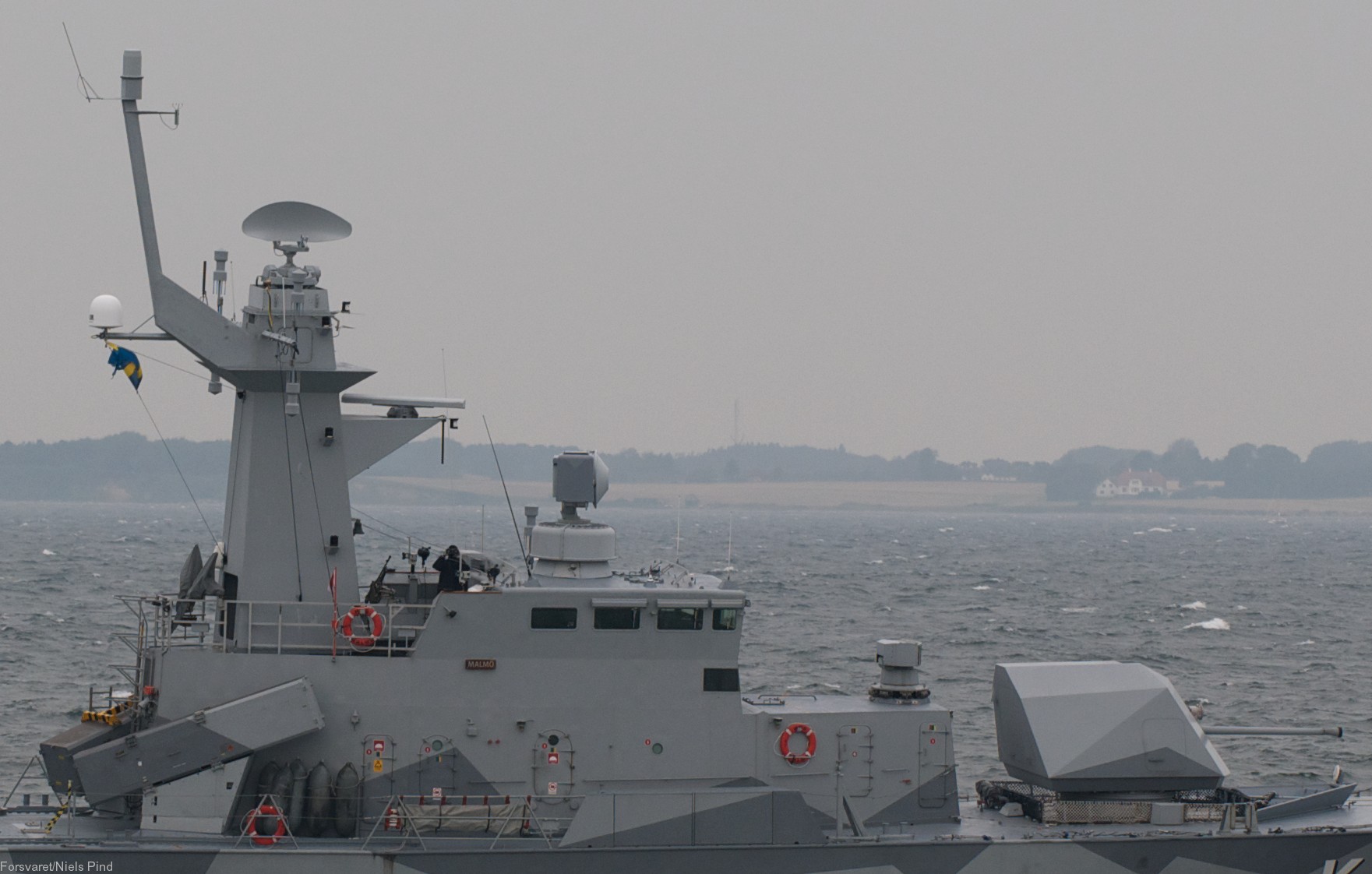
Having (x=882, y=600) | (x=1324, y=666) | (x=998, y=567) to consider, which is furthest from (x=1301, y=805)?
(x=998, y=567)

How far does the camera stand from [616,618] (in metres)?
14.8

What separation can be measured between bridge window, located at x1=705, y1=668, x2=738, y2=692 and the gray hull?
5.57ft

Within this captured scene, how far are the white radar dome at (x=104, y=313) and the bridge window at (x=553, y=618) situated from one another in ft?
17.0

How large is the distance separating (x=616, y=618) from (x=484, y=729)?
178 cm

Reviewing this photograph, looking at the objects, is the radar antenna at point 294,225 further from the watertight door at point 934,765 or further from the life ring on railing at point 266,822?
the watertight door at point 934,765

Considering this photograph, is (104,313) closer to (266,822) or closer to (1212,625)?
(266,822)

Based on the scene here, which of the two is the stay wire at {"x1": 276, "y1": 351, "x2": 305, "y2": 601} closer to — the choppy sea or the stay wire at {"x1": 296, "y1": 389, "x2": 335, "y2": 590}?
the stay wire at {"x1": 296, "y1": 389, "x2": 335, "y2": 590}

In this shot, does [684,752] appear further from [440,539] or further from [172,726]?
[440,539]

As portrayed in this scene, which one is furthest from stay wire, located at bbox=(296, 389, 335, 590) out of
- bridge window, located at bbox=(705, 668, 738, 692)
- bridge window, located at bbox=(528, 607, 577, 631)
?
bridge window, located at bbox=(705, 668, 738, 692)

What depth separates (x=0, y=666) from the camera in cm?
3550

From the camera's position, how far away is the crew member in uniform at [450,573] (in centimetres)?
1530

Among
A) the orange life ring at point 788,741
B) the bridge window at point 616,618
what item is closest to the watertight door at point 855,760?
the orange life ring at point 788,741

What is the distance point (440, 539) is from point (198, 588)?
90535mm

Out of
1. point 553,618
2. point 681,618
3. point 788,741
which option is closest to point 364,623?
point 553,618
